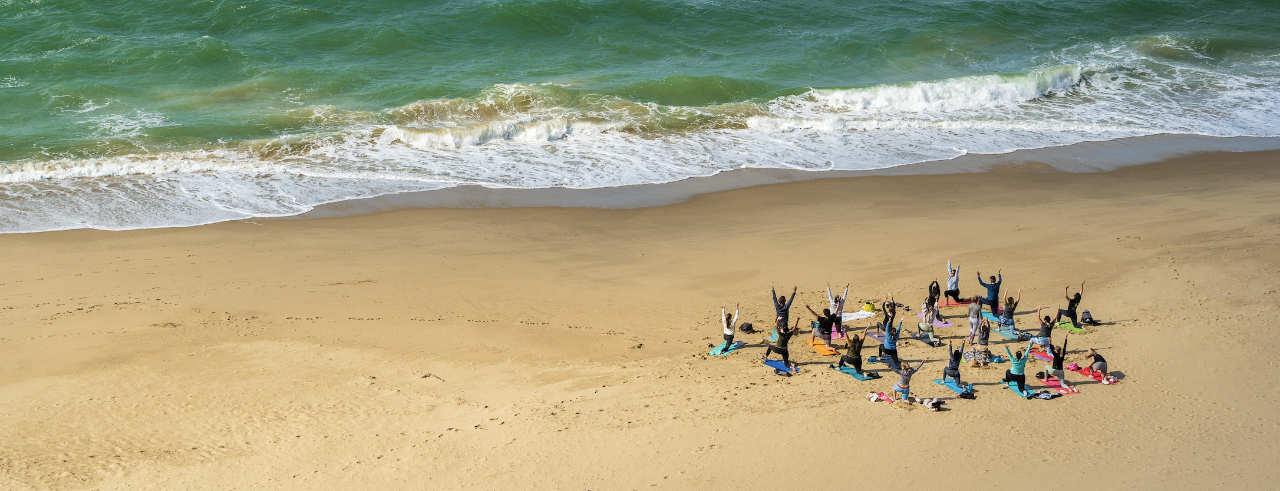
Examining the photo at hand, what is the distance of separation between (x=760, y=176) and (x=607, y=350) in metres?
8.36

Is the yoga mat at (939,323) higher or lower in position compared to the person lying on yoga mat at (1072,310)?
lower

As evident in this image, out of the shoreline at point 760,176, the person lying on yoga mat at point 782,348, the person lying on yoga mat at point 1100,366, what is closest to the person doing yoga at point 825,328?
the person lying on yoga mat at point 782,348

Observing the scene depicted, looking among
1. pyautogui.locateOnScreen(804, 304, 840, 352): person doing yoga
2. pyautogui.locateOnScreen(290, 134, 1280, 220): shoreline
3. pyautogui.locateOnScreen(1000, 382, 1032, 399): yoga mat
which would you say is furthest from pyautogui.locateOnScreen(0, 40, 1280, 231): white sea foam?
pyautogui.locateOnScreen(1000, 382, 1032, 399): yoga mat

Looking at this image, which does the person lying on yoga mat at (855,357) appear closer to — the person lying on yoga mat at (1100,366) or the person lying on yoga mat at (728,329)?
the person lying on yoga mat at (728,329)

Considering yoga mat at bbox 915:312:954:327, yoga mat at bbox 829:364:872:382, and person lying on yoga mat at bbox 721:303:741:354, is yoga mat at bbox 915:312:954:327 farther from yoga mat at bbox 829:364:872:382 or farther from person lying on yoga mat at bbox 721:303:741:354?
person lying on yoga mat at bbox 721:303:741:354

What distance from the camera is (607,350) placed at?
464 inches

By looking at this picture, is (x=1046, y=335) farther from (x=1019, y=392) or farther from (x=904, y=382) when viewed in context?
(x=904, y=382)

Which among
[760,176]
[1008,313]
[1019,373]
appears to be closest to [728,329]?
[1019,373]

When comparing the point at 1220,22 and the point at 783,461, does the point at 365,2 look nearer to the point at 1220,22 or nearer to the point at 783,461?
the point at 783,461

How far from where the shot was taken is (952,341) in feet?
39.9

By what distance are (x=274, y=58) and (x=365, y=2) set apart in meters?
4.74

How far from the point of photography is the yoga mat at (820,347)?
11758mm

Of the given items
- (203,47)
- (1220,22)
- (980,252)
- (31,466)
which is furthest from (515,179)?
(1220,22)

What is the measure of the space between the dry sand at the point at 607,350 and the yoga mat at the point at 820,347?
0.34 m
